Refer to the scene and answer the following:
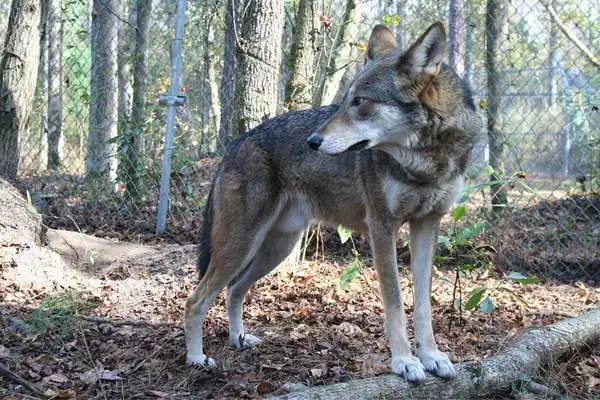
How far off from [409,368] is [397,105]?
1.41 metres

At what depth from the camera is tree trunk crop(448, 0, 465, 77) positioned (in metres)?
7.82

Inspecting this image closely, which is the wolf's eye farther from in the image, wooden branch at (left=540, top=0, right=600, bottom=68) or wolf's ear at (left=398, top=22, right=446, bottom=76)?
wooden branch at (left=540, top=0, right=600, bottom=68)

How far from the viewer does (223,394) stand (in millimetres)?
3736

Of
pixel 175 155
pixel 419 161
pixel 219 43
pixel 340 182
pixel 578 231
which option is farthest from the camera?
pixel 219 43

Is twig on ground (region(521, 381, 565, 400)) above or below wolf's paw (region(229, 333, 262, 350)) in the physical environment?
above

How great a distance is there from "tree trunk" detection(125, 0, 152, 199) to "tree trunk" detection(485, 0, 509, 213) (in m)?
4.15

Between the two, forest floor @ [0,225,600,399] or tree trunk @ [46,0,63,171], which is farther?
tree trunk @ [46,0,63,171]

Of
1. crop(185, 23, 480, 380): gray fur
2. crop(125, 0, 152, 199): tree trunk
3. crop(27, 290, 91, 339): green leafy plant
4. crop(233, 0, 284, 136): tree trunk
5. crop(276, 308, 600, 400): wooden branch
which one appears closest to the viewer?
crop(276, 308, 600, 400): wooden branch

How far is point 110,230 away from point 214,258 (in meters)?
3.94

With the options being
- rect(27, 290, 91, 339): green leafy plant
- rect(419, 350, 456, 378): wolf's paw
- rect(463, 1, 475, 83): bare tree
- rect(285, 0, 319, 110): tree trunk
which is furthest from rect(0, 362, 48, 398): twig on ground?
rect(463, 1, 475, 83): bare tree

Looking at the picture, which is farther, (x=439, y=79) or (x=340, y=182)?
(x=340, y=182)

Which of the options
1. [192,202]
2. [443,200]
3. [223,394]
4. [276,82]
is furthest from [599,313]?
[192,202]

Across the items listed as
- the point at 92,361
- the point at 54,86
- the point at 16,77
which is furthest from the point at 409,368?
the point at 54,86

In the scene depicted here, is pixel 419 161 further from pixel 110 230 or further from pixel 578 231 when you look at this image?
pixel 110 230
